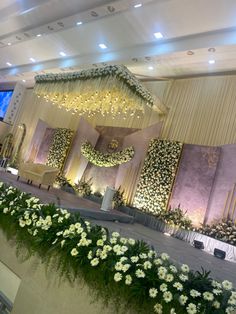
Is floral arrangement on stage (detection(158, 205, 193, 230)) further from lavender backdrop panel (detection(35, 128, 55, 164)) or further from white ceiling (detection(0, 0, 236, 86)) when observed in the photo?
lavender backdrop panel (detection(35, 128, 55, 164))

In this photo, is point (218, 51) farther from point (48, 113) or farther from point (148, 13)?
point (48, 113)

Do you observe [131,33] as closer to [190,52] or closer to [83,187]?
[190,52]

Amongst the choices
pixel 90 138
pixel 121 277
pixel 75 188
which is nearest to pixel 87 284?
pixel 121 277

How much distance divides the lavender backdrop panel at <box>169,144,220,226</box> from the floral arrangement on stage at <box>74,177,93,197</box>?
10.9 ft

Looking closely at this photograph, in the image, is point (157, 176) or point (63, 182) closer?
point (157, 176)

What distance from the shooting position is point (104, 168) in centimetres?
1066

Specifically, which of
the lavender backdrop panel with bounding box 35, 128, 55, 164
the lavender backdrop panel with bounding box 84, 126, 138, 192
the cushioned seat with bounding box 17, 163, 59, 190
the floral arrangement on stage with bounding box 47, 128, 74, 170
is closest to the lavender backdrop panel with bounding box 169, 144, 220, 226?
the lavender backdrop panel with bounding box 84, 126, 138, 192

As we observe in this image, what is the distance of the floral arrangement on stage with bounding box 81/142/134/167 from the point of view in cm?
994

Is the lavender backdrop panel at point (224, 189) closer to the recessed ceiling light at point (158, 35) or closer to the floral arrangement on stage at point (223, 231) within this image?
the floral arrangement on stage at point (223, 231)

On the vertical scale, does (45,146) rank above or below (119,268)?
above

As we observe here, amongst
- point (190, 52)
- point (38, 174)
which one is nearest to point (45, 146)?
point (38, 174)

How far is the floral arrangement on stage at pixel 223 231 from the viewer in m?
6.82

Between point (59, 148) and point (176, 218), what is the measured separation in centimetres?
657

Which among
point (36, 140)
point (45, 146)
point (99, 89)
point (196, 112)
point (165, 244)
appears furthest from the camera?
point (36, 140)
